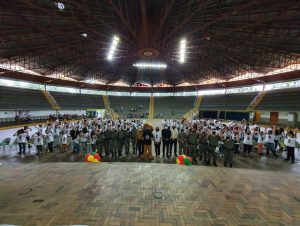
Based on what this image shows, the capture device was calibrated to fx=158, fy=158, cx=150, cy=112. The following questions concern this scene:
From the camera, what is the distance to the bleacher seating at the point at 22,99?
1028 inches

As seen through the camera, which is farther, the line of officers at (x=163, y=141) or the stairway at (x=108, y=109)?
the stairway at (x=108, y=109)

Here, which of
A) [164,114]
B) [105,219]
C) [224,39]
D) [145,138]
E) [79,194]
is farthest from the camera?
[164,114]

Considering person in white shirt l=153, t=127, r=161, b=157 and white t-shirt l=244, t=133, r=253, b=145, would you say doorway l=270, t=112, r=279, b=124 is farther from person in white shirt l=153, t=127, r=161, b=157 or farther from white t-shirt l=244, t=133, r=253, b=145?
person in white shirt l=153, t=127, r=161, b=157

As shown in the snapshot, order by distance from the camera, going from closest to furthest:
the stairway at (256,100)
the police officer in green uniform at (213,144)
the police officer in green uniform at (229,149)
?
the police officer in green uniform at (229,149) < the police officer in green uniform at (213,144) < the stairway at (256,100)

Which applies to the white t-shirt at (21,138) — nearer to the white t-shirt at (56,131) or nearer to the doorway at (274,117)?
the white t-shirt at (56,131)

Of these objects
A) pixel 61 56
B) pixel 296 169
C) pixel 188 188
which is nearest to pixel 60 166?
pixel 188 188

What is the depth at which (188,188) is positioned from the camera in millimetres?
5504

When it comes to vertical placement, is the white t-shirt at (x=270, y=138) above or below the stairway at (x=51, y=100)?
below

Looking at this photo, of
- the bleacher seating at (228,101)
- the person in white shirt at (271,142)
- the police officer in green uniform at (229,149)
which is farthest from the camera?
the bleacher seating at (228,101)

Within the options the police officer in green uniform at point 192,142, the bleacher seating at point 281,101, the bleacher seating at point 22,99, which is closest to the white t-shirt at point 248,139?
the police officer in green uniform at point 192,142

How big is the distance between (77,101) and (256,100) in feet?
133

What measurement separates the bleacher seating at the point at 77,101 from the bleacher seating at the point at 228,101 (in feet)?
94.0

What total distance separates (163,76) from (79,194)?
3960cm

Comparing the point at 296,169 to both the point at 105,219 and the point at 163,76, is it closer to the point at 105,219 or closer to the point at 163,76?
the point at 105,219
